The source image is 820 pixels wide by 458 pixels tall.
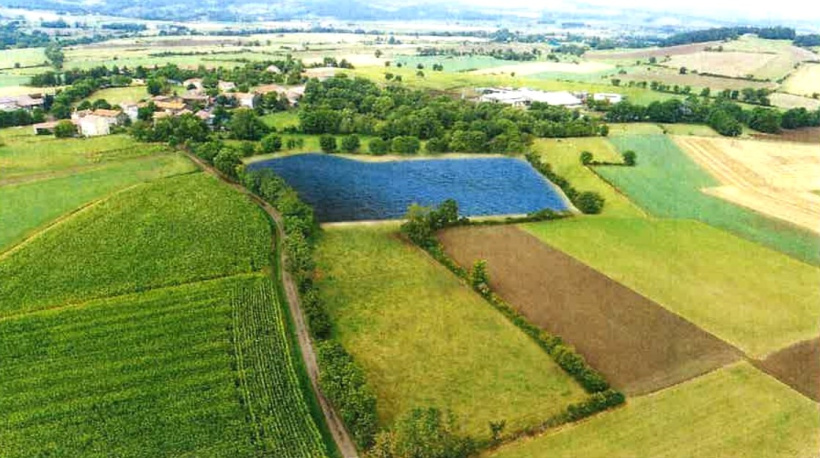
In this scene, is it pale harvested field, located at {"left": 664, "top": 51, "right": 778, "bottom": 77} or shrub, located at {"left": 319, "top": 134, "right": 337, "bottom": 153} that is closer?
shrub, located at {"left": 319, "top": 134, "right": 337, "bottom": 153}

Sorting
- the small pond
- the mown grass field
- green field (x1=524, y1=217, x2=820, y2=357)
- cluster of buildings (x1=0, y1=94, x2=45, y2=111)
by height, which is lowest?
green field (x1=524, y1=217, x2=820, y2=357)

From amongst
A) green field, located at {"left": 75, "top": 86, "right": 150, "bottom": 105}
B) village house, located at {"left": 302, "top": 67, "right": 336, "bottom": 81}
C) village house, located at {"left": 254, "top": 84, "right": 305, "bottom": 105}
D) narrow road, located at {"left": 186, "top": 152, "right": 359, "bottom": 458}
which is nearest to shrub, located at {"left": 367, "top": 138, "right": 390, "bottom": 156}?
narrow road, located at {"left": 186, "top": 152, "right": 359, "bottom": 458}

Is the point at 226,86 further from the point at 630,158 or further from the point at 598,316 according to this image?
the point at 598,316

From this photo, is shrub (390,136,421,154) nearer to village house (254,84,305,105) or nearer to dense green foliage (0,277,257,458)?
village house (254,84,305,105)

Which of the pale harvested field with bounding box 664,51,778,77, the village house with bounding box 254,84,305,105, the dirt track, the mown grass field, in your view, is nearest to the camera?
the dirt track

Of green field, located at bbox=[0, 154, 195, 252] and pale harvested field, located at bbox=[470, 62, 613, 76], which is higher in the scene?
pale harvested field, located at bbox=[470, 62, 613, 76]

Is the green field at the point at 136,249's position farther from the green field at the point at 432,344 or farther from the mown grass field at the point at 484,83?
the mown grass field at the point at 484,83

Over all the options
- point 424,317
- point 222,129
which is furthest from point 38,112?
point 424,317

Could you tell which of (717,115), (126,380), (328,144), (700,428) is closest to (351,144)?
(328,144)
